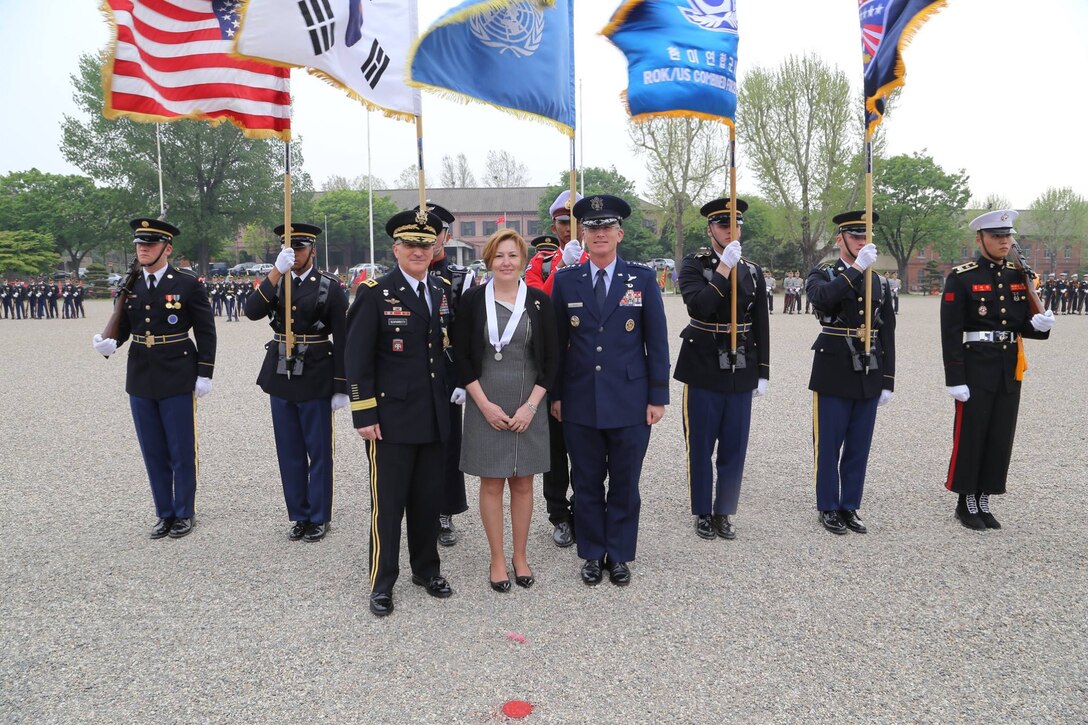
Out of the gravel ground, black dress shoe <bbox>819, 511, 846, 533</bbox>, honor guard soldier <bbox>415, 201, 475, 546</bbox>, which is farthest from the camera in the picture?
black dress shoe <bbox>819, 511, 846, 533</bbox>

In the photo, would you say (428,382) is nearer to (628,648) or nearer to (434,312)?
(434,312)

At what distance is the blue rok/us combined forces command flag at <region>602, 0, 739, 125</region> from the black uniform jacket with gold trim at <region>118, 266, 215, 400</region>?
3.78 metres

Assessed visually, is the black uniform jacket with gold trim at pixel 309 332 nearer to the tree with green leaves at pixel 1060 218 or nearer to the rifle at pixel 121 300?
the rifle at pixel 121 300

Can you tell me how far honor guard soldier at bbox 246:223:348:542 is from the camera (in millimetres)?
5297

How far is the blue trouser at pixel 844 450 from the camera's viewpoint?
540 cm

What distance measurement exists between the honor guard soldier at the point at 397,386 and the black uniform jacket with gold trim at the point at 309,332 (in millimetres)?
1202

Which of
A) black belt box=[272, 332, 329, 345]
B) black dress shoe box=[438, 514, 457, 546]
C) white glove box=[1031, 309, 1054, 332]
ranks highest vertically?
white glove box=[1031, 309, 1054, 332]

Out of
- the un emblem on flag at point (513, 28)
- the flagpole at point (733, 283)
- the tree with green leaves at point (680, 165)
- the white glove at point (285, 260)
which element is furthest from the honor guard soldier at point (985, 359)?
the tree with green leaves at point (680, 165)

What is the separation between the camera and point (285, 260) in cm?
503

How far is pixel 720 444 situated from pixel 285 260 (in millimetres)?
3515

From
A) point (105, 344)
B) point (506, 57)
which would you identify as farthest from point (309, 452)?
point (506, 57)

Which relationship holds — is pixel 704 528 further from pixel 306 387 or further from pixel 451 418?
pixel 306 387

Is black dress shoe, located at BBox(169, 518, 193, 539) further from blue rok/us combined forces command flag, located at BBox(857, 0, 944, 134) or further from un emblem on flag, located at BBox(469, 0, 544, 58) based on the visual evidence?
blue rok/us combined forces command flag, located at BBox(857, 0, 944, 134)

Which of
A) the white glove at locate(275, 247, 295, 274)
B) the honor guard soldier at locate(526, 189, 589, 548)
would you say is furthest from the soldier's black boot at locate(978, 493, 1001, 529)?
the white glove at locate(275, 247, 295, 274)
